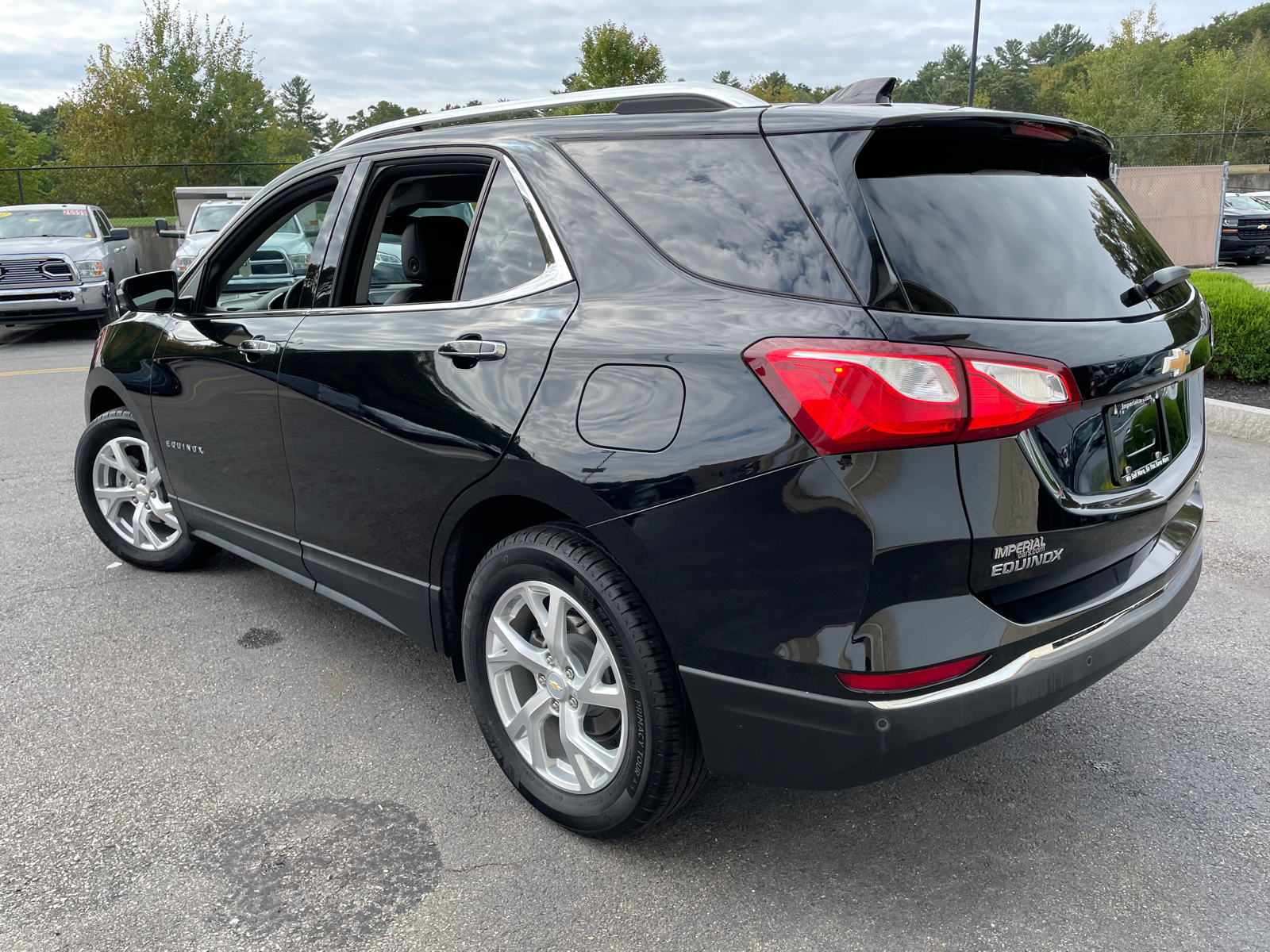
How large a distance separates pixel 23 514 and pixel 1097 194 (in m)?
5.61

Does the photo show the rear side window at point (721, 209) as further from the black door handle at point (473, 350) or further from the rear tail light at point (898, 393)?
the black door handle at point (473, 350)

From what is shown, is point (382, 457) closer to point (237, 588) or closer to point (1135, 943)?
point (237, 588)

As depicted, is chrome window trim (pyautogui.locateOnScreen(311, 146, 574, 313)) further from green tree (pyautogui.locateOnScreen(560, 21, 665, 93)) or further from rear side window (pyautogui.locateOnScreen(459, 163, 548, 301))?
green tree (pyautogui.locateOnScreen(560, 21, 665, 93))

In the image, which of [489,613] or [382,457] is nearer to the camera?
[489,613]

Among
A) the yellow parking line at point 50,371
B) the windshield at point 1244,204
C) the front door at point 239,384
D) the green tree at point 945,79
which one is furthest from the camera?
the green tree at point 945,79

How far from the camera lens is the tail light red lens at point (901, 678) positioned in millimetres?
1924

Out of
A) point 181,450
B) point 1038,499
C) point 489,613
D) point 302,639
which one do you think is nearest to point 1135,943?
point 1038,499

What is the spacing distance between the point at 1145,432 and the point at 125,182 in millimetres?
30103

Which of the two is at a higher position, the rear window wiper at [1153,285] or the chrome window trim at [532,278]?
the chrome window trim at [532,278]

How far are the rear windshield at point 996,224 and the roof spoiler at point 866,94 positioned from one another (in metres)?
0.27

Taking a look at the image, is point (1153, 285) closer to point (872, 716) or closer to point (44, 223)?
point (872, 716)

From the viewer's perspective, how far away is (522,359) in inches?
95.3

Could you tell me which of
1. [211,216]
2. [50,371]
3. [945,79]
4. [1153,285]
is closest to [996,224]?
[1153,285]

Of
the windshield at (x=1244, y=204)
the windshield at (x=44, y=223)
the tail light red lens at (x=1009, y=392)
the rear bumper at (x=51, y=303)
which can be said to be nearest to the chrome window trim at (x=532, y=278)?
the tail light red lens at (x=1009, y=392)
